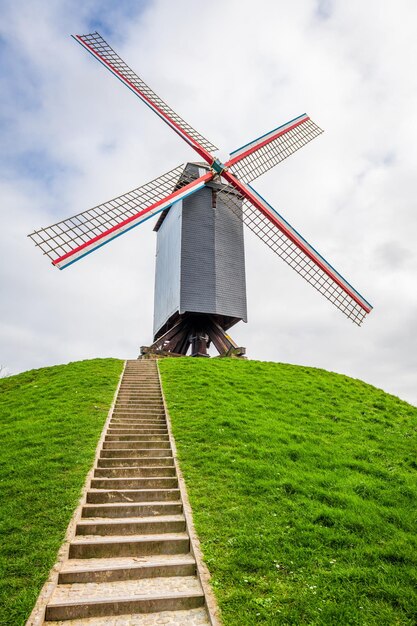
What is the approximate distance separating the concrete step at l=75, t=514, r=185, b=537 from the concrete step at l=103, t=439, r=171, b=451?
3355mm

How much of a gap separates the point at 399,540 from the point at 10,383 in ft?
59.4

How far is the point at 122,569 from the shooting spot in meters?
5.93

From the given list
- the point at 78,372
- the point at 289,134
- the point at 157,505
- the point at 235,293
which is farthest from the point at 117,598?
the point at 289,134

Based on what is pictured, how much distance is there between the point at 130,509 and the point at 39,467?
253 cm

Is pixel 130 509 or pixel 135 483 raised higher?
pixel 135 483

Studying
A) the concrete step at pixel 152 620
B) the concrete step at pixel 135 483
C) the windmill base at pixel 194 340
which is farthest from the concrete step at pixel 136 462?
the windmill base at pixel 194 340

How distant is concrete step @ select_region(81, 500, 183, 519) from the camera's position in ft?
25.0

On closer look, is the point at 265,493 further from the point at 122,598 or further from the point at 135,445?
the point at 135,445

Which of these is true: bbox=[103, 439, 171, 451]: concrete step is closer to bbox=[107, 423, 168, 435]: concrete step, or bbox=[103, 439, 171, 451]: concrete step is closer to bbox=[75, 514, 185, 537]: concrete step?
bbox=[107, 423, 168, 435]: concrete step

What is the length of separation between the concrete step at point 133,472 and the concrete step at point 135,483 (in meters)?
0.41

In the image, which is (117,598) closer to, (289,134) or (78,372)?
(78,372)

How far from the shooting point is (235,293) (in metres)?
25.9

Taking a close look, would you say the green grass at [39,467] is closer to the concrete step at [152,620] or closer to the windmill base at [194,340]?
the concrete step at [152,620]

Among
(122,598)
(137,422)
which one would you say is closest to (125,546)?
(122,598)
